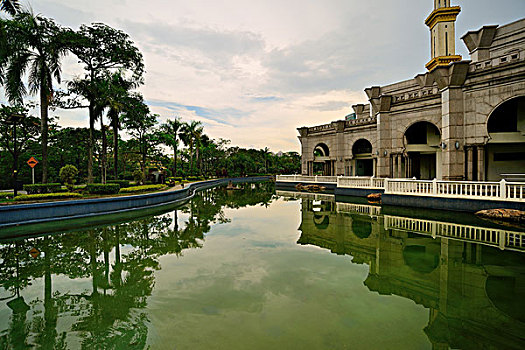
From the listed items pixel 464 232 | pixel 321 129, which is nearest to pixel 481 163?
pixel 464 232

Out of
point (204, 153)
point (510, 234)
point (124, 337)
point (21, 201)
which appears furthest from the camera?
point (204, 153)

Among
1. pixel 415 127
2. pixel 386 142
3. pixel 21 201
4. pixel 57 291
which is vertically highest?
pixel 415 127

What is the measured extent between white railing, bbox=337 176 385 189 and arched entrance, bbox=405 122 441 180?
3.17m

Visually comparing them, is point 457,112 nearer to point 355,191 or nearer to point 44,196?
point 355,191

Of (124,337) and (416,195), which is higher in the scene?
(416,195)

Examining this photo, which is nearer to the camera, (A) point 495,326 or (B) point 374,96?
(A) point 495,326

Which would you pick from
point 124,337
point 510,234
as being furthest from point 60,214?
point 510,234

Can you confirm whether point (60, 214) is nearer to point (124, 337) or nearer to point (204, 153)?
point (124, 337)

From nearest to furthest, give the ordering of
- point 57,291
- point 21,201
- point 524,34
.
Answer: point 57,291 < point 21,201 < point 524,34

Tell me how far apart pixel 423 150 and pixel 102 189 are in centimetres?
2214

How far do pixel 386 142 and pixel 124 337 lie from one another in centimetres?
2077

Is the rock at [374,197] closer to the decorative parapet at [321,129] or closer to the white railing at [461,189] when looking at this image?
the white railing at [461,189]

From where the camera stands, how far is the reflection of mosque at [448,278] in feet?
11.2

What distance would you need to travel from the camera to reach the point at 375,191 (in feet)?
60.0
